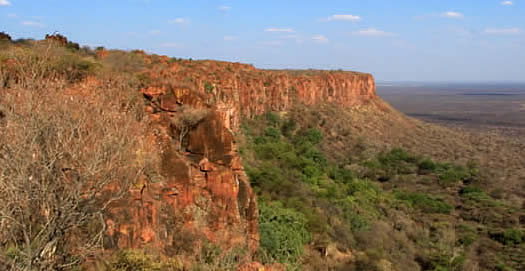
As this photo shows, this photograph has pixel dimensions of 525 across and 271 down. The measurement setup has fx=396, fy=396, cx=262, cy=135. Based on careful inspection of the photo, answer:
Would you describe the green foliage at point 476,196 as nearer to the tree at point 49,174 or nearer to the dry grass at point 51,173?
the dry grass at point 51,173

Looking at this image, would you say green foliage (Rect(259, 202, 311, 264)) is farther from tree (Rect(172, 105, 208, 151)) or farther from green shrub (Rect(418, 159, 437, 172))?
green shrub (Rect(418, 159, 437, 172))

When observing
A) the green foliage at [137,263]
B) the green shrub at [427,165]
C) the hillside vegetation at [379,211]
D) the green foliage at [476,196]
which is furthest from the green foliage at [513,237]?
the green foliage at [137,263]

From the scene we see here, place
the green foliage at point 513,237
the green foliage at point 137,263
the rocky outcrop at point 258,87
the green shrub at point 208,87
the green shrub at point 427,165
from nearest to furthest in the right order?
the green foliage at point 137,263 < the green foliage at point 513,237 < the green shrub at point 208,87 < the rocky outcrop at point 258,87 < the green shrub at point 427,165

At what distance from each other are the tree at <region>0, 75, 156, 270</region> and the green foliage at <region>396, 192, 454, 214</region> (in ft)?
70.1

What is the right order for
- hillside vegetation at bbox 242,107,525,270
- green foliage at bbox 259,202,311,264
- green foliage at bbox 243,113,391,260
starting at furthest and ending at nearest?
green foliage at bbox 243,113,391,260
hillside vegetation at bbox 242,107,525,270
green foliage at bbox 259,202,311,264

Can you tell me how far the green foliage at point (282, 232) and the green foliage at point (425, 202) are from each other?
11.0m

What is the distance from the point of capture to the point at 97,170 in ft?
21.5

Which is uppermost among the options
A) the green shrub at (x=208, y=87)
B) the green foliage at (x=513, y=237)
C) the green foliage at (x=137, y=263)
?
the green shrub at (x=208, y=87)

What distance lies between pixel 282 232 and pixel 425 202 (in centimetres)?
1363

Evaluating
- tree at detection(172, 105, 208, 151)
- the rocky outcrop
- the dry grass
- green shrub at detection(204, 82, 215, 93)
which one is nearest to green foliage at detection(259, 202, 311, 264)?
tree at detection(172, 105, 208, 151)

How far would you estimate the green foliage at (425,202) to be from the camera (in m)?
24.2

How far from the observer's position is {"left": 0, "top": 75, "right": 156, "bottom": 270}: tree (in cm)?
585

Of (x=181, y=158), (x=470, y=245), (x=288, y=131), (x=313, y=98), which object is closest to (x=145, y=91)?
(x=181, y=158)

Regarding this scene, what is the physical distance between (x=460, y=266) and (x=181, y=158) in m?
13.3
